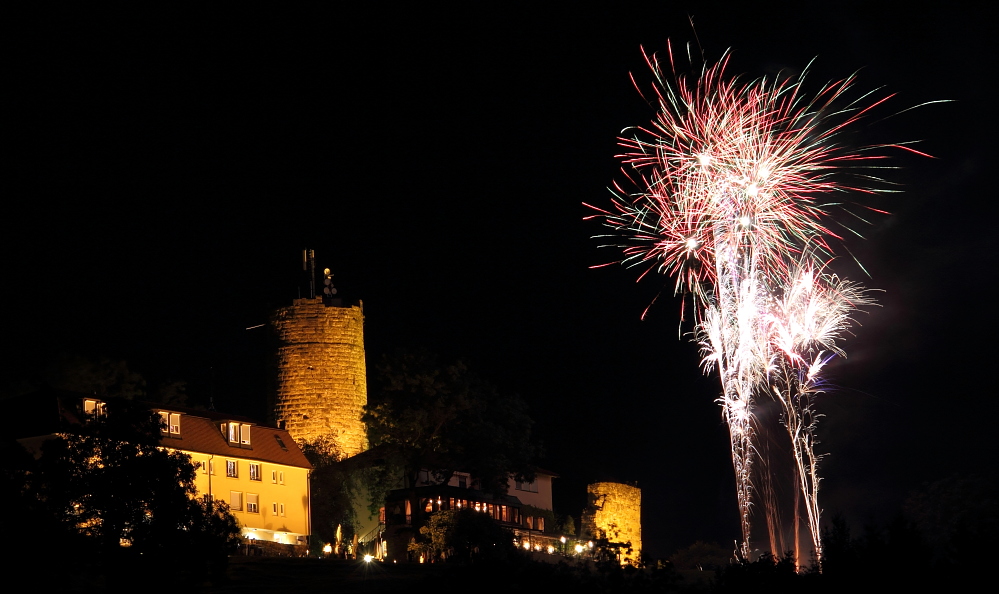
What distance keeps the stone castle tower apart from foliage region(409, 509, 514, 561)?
9.35 m

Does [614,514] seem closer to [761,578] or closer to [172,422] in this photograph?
[172,422]

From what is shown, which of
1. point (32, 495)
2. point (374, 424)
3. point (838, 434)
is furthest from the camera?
point (838, 434)

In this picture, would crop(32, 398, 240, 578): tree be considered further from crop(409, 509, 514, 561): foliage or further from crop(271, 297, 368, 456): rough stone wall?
crop(271, 297, 368, 456): rough stone wall

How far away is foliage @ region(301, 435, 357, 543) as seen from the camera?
52938 millimetres

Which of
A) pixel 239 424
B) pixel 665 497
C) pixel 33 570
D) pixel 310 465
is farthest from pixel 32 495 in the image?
pixel 665 497

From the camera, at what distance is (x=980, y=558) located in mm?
26734

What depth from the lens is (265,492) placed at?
50688 millimetres

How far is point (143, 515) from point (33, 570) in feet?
11.5

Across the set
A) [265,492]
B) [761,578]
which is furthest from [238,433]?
[761,578]

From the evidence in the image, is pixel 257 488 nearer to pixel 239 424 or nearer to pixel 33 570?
pixel 239 424

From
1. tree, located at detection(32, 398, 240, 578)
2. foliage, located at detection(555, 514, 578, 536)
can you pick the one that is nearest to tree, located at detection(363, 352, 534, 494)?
foliage, located at detection(555, 514, 578, 536)

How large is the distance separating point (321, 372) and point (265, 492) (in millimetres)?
9190

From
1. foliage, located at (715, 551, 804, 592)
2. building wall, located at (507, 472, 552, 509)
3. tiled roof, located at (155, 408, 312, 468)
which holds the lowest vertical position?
foliage, located at (715, 551, 804, 592)

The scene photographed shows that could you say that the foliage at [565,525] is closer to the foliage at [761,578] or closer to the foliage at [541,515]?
the foliage at [541,515]
